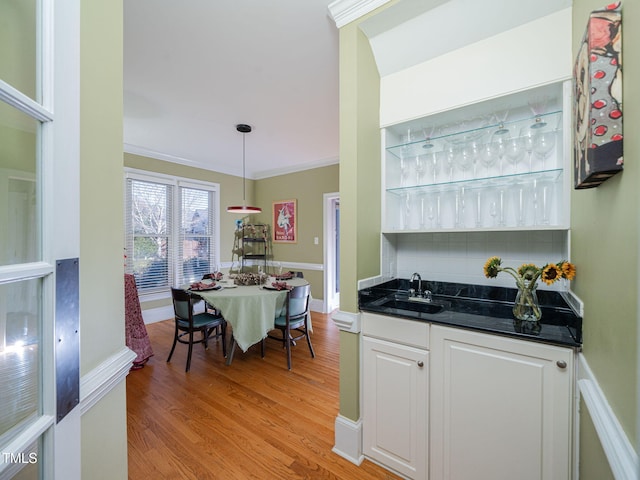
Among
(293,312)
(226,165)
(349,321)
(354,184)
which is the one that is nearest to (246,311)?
(293,312)

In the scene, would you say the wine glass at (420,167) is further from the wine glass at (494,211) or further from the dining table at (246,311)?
the dining table at (246,311)

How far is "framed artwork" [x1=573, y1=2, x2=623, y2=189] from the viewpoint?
2.55 feet

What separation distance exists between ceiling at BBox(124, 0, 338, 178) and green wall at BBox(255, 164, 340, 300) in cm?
88

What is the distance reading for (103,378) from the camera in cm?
80

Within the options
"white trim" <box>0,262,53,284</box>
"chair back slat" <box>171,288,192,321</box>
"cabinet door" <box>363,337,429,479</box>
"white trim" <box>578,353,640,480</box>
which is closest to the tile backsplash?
"cabinet door" <box>363,337,429,479</box>

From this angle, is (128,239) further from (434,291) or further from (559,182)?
(559,182)

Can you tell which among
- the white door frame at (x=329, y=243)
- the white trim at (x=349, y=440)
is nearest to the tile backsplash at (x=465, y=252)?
the white trim at (x=349, y=440)

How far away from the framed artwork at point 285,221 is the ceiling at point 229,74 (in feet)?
4.91

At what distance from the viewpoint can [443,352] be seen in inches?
54.7

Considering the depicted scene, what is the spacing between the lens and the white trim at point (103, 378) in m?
0.74

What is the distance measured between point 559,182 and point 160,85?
2999 millimetres

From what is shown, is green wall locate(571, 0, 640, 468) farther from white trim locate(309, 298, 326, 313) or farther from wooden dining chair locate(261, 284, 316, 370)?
white trim locate(309, 298, 326, 313)

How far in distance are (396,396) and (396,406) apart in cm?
6

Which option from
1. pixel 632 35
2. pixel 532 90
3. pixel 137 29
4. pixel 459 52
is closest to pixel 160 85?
pixel 137 29
